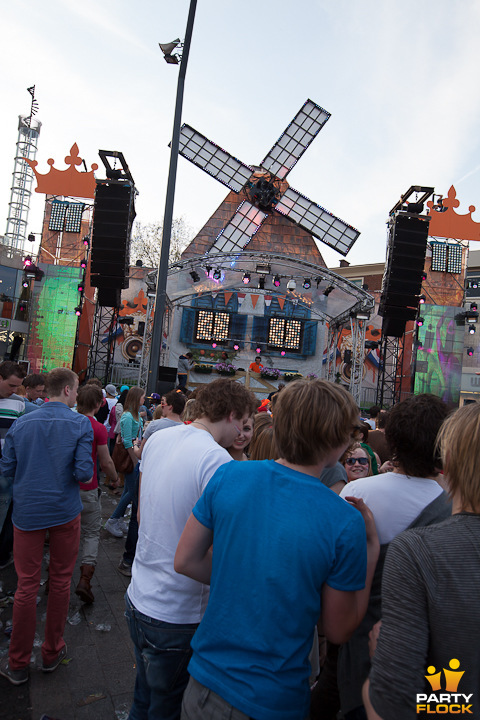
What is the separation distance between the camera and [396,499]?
195 cm

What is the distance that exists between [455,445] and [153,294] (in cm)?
1404

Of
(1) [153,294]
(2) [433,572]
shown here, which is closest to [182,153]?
(1) [153,294]

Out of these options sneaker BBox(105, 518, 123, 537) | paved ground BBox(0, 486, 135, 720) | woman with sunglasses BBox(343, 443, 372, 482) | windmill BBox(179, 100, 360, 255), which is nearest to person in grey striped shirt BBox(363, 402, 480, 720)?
paved ground BBox(0, 486, 135, 720)

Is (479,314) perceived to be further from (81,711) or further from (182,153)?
(81,711)

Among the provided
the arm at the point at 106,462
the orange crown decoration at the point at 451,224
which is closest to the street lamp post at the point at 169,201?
the arm at the point at 106,462

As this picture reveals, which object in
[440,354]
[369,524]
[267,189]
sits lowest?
[369,524]

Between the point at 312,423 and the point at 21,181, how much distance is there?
41.5m

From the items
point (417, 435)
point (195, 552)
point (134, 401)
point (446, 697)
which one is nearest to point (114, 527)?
point (134, 401)

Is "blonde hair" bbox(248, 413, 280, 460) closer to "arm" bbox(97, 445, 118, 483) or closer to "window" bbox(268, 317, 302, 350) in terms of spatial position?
"arm" bbox(97, 445, 118, 483)

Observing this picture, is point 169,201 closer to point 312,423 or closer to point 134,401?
point 134,401

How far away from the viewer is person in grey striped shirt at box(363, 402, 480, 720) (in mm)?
1177

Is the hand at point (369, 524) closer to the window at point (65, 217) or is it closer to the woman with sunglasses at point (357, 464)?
the woman with sunglasses at point (357, 464)

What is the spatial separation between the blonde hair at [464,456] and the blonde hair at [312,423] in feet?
1.02

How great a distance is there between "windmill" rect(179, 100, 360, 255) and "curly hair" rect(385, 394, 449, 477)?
1956 cm
